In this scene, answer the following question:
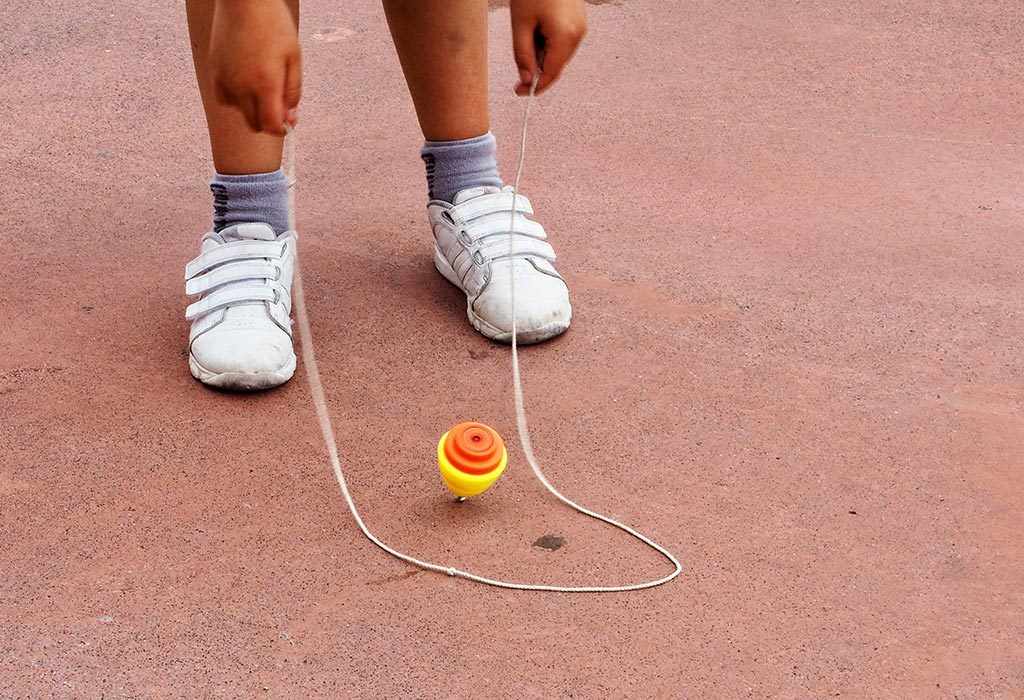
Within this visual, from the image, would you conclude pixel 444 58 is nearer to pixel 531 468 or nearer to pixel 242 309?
pixel 242 309

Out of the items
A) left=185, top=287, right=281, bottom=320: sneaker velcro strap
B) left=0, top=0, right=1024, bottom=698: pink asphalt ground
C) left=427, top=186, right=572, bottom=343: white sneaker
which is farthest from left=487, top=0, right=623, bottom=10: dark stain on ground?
left=185, top=287, right=281, bottom=320: sneaker velcro strap

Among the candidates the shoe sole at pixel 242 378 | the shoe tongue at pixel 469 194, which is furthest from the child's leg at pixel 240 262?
the shoe tongue at pixel 469 194

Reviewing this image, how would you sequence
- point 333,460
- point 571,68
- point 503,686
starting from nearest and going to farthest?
point 503,686, point 333,460, point 571,68

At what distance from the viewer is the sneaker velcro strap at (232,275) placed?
76.2 inches

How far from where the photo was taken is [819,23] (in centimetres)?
360

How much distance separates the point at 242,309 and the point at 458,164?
51 cm

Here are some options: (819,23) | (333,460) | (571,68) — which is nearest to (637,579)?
(333,460)

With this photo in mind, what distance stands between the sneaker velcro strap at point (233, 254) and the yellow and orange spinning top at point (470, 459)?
608mm

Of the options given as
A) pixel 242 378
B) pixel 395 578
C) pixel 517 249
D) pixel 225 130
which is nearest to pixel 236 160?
pixel 225 130

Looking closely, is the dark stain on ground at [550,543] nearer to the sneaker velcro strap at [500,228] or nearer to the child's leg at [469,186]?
the child's leg at [469,186]

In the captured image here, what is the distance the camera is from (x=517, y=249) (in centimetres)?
207

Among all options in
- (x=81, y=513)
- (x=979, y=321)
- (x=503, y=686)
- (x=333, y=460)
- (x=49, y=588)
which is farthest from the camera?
(x=979, y=321)

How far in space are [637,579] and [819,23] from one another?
261 centimetres

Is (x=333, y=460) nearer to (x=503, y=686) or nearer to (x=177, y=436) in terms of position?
(x=177, y=436)
